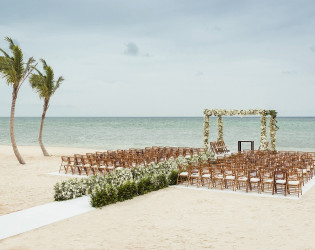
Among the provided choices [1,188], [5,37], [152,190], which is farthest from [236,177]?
[5,37]

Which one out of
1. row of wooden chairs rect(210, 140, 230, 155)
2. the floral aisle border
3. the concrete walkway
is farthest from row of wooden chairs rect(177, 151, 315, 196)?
row of wooden chairs rect(210, 140, 230, 155)

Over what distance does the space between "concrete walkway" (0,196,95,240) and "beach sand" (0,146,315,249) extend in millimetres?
294

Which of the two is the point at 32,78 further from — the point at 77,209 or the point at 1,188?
the point at 77,209

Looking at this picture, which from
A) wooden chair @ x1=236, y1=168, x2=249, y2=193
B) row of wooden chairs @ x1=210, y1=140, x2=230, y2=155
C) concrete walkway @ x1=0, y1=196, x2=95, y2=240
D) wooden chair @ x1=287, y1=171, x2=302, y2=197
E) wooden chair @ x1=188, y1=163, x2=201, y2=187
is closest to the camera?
concrete walkway @ x1=0, y1=196, x2=95, y2=240

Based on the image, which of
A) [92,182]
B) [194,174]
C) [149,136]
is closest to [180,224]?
[92,182]

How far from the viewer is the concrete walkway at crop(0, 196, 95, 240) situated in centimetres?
754

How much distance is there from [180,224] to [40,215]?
3.36 meters

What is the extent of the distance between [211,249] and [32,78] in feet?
66.0

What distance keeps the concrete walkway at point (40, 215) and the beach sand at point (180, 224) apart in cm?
29

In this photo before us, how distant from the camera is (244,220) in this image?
829 cm

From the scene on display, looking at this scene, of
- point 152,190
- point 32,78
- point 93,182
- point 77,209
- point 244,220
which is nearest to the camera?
point 244,220

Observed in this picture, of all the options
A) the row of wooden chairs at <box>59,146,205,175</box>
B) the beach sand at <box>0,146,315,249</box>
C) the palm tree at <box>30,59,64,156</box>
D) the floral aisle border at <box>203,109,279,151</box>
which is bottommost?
the beach sand at <box>0,146,315,249</box>

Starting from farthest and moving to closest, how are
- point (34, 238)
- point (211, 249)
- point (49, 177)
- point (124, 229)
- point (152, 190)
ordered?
point (49, 177) < point (152, 190) < point (124, 229) < point (34, 238) < point (211, 249)

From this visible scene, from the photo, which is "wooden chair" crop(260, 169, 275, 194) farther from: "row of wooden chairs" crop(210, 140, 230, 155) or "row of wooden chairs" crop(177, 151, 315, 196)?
"row of wooden chairs" crop(210, 140, 230, 155)
